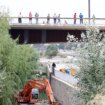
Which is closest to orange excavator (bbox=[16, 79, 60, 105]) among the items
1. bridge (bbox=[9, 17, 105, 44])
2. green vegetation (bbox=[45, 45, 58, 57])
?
bridge (bbox=[9, 17, 105, 44])

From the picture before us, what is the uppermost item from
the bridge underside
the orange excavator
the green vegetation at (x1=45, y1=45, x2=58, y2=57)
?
the bridge underside

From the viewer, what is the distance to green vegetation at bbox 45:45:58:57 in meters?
160

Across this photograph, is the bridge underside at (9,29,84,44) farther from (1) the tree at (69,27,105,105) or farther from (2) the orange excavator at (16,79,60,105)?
(1) the tree at (69,27,105,105)

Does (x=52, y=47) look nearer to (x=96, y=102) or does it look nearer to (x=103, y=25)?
(x=103, y=25)

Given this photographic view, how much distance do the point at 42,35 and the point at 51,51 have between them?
116570 millimetres

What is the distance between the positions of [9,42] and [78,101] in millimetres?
14509

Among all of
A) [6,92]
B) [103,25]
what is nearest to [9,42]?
[6,92]

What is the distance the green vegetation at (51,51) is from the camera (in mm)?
160000

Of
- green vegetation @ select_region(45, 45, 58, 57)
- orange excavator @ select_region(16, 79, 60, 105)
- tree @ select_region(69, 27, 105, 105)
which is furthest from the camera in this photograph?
green vegetation @ select_region(45, 45, 58, 57)

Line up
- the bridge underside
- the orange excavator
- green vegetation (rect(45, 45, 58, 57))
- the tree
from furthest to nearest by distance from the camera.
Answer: green vegetation (rect(45, 45, 58, 57)), the bridge underside, the orange excavator, the tree

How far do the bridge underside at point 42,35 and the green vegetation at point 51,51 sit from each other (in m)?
112

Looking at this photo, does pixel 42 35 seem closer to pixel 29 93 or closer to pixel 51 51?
pixel 29 93

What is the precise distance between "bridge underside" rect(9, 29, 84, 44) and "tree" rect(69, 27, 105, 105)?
26382 millimetres

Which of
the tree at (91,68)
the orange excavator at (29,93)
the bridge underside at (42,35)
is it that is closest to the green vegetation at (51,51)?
the bridge underside at (42,35)
